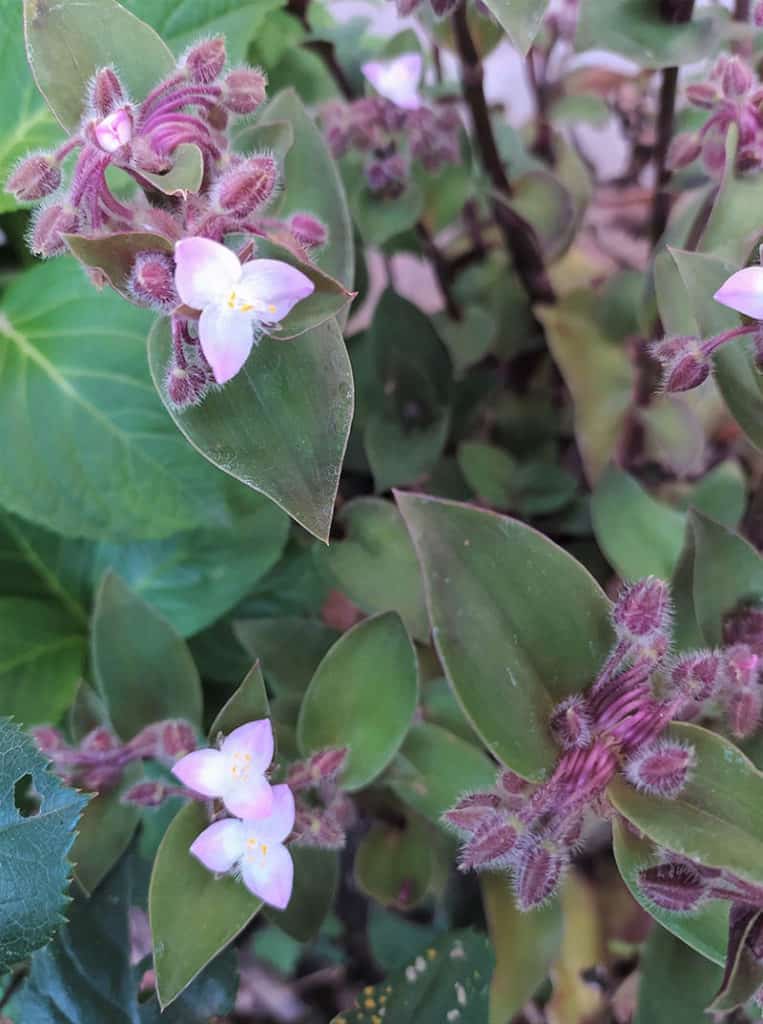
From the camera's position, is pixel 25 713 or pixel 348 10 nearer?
pixel 25 713

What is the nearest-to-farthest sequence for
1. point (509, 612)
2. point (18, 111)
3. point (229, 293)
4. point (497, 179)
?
point (229, 293) → point (509, 612) → point (18, 111) → point (497, 179)

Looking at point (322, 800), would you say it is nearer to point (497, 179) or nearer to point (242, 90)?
point (242, 90)

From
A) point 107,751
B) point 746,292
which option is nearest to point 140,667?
point 107,751

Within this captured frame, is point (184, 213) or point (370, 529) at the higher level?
point (184, 213)

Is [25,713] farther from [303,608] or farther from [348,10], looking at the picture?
[348,10]

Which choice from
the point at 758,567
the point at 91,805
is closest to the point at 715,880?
the point at 758,567

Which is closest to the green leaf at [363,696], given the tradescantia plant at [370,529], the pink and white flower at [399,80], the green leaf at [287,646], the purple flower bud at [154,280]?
the tradescantia plant at [370,529]
